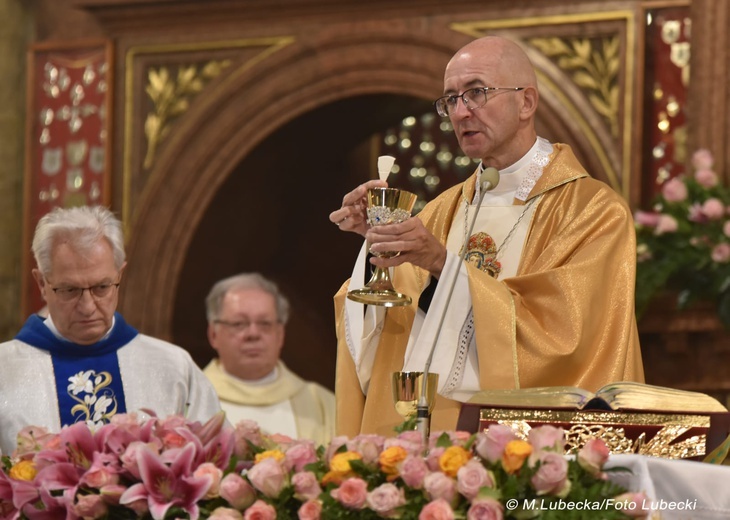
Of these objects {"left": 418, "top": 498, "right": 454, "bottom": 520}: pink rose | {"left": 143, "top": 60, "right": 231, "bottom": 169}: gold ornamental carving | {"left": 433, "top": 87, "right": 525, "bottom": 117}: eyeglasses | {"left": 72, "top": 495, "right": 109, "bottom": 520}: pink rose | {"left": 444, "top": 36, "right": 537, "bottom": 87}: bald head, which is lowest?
{"left": 72, "top": 495, "right": 109, "bottom": 520}: pink rose

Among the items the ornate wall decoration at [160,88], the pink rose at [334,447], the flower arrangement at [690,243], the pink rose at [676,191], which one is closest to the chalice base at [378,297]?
the pink rose at [334,447]

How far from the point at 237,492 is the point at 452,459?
17.1 inches

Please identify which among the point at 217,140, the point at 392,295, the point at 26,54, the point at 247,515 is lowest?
the point at 247,515

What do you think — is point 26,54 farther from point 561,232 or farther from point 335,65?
→ point 561,232

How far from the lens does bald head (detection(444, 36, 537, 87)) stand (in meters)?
4.44

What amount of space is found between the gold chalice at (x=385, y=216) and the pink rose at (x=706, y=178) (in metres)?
3.06

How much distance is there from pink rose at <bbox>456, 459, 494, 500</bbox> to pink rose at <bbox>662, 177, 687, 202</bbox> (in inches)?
160

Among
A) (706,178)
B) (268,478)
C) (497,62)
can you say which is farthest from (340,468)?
(706,178)

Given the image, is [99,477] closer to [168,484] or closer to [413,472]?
[168,484]

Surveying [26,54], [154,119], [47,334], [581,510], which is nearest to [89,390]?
[47,334]

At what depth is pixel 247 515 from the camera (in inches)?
112

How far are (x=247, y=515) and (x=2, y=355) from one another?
6.89 feet

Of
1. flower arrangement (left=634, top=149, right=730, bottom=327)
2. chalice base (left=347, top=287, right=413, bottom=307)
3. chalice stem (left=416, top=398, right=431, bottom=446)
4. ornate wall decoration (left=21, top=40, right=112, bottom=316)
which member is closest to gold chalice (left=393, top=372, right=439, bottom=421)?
chalice stem (left=416, top=398, right=431, bottom=446)

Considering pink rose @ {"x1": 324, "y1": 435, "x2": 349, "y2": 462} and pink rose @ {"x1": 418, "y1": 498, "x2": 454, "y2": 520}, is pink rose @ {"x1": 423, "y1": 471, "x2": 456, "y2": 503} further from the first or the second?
pink rose @ {"x1": 324, "y1": 435, "x2": 349, "y2": 462}
